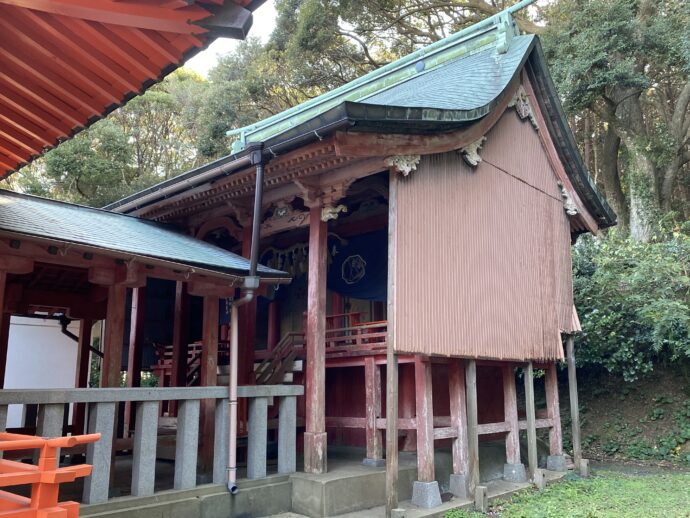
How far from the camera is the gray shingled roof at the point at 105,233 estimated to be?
5773 millimetres

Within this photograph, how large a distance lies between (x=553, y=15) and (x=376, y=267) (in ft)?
45.4

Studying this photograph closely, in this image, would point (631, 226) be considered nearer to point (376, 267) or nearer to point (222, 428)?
point (376, 267)

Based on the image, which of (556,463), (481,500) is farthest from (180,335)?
(556,463)

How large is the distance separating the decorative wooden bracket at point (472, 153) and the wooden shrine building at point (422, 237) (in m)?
0.02

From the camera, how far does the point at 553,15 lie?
18.7m

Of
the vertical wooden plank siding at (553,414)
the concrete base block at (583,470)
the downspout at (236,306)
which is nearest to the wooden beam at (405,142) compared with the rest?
the downspout at (236,306)

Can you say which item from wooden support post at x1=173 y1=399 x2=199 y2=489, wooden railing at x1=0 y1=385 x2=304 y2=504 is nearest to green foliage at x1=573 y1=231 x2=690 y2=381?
wooden railing at x1=0 y1=385 x2=304 y2=504

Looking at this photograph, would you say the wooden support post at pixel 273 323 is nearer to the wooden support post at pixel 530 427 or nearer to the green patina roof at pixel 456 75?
the green patina roof at pixel 456 75

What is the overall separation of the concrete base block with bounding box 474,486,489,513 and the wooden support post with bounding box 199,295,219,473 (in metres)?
3.52

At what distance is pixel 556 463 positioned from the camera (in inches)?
389

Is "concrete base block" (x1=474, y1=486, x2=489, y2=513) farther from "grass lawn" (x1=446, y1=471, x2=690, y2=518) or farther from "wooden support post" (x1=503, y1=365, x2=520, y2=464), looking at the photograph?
"wooden support post" (x1=503, y1=365, x2=520, y2=464)

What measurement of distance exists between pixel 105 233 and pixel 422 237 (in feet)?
13.1

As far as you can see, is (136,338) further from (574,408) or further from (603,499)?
(574,408)

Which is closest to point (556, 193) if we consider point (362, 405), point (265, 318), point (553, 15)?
point (362, 405)
